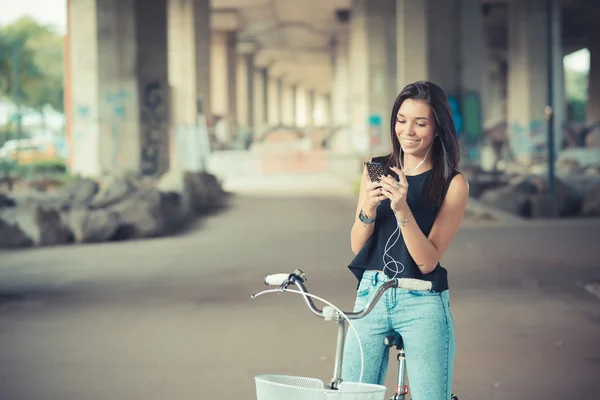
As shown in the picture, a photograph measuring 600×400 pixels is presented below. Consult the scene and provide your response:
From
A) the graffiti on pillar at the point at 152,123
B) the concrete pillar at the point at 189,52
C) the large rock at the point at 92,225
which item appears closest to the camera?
the large rock at the point at 92,225

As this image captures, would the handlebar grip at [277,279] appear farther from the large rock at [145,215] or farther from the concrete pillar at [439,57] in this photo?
the concrete pillar at [439,57]

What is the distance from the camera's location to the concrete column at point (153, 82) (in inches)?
1146

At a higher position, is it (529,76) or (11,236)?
(529,76)

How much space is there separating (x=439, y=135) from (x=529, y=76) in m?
54.4

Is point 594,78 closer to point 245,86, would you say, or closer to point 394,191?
point 245,86

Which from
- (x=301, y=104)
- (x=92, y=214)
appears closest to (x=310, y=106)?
(x=301, y=104)

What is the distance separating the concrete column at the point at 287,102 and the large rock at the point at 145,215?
104729 millimetres

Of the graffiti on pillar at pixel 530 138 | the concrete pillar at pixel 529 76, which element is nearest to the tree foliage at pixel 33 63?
the concrete pillar at pixel 529 76

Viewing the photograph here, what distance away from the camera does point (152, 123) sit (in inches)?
1179

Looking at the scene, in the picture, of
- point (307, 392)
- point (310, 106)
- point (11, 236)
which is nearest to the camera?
point (307, 392)

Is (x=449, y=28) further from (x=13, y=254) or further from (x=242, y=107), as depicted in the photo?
(x=242, y=107)

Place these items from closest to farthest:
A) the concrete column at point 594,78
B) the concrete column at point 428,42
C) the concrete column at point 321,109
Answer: the concrete column at point 428,42, the concrete column at point 594,78, the concrete column at point 321,109

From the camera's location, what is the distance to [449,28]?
3219 cm

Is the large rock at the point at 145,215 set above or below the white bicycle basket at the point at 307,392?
below
